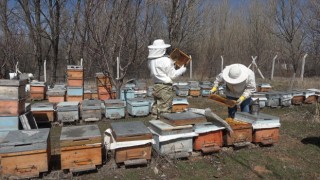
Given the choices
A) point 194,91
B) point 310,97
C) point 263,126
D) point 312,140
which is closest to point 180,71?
point 263,126

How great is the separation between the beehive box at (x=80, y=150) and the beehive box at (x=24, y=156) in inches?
8.5

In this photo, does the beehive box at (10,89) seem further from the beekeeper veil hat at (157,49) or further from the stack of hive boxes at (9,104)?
the beekeeper veil hat at (157,49)

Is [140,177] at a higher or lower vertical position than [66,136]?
lower

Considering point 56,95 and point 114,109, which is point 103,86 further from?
point 114,109

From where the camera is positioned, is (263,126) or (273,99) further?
(273,99)

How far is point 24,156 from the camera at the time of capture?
11.1ft

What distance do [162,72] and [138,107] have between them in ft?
9.03

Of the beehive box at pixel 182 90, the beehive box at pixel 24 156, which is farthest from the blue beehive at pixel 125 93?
the beehive box at pixel 24 156

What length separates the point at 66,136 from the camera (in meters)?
3.62

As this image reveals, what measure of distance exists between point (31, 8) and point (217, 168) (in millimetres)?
16767

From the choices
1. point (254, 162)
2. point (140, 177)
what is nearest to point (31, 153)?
point (140, 177)

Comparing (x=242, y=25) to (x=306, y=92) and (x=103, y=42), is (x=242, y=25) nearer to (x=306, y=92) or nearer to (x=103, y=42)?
(x=306, y=92)

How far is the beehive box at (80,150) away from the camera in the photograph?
3.55m

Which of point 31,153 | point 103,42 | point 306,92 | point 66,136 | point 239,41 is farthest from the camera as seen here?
point 239,41
